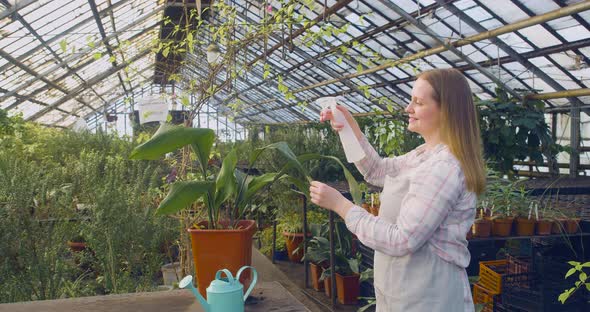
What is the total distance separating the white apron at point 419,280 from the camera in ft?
3.78

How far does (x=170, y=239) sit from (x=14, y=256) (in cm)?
95

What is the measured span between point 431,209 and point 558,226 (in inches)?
89.3

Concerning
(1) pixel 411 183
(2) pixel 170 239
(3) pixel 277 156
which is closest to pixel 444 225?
(1) pixel 411 183

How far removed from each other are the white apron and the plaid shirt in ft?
0.09

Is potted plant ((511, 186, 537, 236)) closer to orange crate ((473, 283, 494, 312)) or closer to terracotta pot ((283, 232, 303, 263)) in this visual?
orange crate ((473, 283, 494, 312))

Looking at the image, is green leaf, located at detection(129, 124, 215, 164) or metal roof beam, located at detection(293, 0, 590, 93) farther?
metal roof beam, located at detection(293, 0, 590, 93)

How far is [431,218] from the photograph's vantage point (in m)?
1.07

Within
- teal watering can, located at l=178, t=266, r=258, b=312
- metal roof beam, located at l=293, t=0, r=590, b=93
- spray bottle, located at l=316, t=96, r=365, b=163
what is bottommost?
teal watering can, located at l=178, t=266, r=258, b=312

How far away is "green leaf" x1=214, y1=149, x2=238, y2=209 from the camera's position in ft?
5.20

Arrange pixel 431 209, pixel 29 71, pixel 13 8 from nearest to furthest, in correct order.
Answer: pixel 431 209
pixel 13 8
pixel 29 71

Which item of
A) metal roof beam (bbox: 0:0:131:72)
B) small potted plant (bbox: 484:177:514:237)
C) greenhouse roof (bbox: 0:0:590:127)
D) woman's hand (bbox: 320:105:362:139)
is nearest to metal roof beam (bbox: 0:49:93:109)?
greenhouse roof (bbox: 0:0:590:127)

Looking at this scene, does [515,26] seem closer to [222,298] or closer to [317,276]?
[317,276]

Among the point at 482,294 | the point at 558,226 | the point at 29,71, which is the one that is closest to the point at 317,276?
the point at 482,294

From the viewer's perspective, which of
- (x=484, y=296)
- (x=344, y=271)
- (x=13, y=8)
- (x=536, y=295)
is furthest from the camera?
(x=13, y=8)
